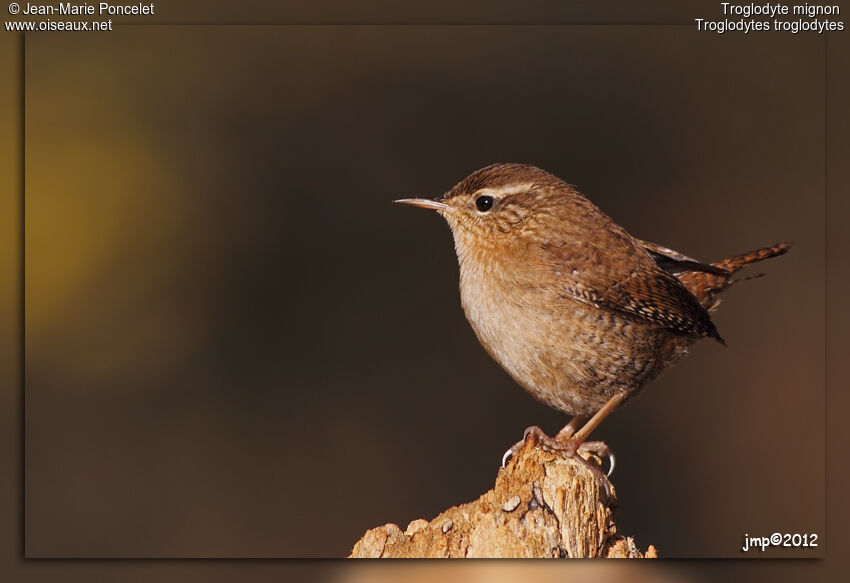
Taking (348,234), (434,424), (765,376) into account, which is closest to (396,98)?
(348,234)

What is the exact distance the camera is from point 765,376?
5.34m

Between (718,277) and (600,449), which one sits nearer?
(600,449)

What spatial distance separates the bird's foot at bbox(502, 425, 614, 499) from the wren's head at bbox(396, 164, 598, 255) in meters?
0.84

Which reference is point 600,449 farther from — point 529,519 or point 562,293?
point 562,293

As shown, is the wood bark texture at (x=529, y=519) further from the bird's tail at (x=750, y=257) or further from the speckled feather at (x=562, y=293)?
the bird's tail at (x=750, y=257)

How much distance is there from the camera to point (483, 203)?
199 inches

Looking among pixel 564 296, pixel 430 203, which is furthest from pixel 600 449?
pixel 430 203

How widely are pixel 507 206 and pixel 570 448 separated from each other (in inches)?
42.9

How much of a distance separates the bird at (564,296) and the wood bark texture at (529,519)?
0.65 ft

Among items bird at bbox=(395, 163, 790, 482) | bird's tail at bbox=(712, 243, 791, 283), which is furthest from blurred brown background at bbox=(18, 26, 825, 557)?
bird at bbox=(395, 163, 790, 482)

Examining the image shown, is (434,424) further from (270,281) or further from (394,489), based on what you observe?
(270,281)

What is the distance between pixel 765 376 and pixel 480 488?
158 cm

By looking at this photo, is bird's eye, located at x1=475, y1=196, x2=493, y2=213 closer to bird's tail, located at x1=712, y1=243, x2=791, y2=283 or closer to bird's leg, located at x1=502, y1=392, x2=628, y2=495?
bird's leg, located at x1=502, y1=392, x2=628, y2=495

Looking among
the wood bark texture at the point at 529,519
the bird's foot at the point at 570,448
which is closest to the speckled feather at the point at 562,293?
the bird's foot at the point at 570,448
